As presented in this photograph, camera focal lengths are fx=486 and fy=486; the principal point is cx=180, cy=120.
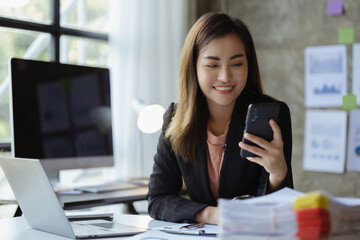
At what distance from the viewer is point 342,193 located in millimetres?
3369

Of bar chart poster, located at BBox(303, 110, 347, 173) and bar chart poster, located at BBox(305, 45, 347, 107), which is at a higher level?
bar chart poster, located at BBox(305, 45, 347, 107)

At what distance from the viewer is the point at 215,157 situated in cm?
176

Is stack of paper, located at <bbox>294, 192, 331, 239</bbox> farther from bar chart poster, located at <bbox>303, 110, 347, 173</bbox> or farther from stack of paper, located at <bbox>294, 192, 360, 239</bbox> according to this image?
bar chart poster, located at <bbox>303, 110, 347, 173</bbox>

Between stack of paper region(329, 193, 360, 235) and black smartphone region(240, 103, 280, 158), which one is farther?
black smartphone region(240, 103, 280, 158)

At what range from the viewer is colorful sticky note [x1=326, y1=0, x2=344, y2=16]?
3348mm

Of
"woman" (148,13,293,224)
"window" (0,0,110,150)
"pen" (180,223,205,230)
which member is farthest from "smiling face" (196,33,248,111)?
"window" (0,0,110,150)

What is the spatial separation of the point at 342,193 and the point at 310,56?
993 mm

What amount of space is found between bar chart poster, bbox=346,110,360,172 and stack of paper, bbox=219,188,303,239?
262 centimetres

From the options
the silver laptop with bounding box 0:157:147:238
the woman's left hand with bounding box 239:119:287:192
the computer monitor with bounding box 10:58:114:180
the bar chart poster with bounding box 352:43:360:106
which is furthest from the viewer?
the bar chart poster with bounding box 352:43:360:106

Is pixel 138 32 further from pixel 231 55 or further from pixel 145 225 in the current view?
pixel 145 225

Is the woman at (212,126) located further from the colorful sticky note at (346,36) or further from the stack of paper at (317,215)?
the colorful sticky note at (346,36)

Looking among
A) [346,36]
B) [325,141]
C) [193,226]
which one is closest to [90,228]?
[193,226]

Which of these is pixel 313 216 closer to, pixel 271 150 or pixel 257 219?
pixel 257 219

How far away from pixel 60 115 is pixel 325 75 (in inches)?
77.3
